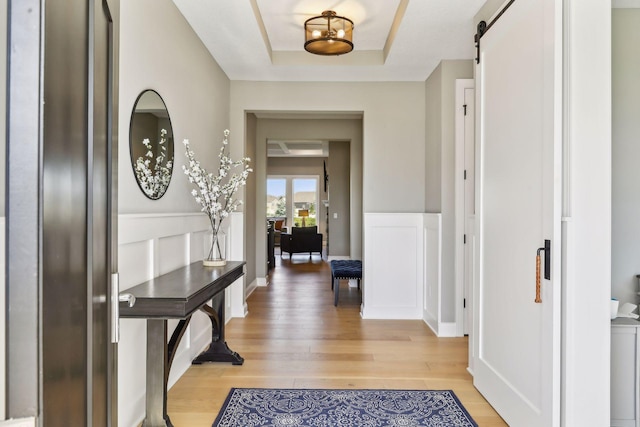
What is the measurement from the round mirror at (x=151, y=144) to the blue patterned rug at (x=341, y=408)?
136 cm

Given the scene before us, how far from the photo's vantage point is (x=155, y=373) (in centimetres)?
218

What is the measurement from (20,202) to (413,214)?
167 inches

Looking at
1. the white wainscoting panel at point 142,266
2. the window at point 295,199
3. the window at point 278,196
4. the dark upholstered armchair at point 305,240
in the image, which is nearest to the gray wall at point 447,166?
the white wainscoting panel at point 142,266

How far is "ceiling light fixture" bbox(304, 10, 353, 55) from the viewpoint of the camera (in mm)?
3242

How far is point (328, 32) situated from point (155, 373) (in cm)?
257

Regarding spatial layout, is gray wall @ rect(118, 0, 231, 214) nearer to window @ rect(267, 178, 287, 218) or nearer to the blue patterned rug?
the blue patterned rug

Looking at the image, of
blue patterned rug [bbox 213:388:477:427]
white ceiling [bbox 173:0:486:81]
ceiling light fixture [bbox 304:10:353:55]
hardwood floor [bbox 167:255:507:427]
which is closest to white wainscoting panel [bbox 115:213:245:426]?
hardwood floor [bbox 167:255:507:427]

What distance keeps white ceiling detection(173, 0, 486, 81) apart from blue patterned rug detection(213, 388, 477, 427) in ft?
8.44

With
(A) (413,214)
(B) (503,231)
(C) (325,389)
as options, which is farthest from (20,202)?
(A) (413,214)

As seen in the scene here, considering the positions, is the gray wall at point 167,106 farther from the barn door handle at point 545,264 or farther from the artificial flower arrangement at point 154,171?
the barn door handle at point 545,264

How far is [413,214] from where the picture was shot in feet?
15.1

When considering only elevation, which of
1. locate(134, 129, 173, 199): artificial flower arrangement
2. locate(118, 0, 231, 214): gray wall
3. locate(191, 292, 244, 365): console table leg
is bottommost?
locate(191, 292, 244, 365): console table leg

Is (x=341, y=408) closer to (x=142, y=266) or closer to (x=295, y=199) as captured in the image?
(x=142, y=266)

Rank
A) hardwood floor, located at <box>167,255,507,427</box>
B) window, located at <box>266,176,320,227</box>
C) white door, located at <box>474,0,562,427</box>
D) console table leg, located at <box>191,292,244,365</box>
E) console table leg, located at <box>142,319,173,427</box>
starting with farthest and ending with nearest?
1. window, located at <box>266,176,320,227</box>
2. console table leg, located at <box>191,292,244,365</box>
3. hardwood floor, located at <box>167,255,507,427</box>
4. console table leg, located at <box>142,319,173,427</box>
5. white door, located at <box>474,0,562,427</box>
